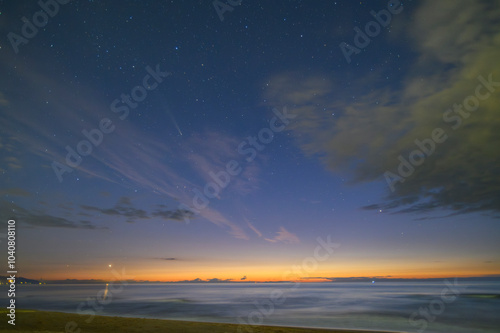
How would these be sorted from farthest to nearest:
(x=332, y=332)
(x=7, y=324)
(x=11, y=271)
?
(x=332, y=332) < (x=7, y=324) < (x=11, y=271)

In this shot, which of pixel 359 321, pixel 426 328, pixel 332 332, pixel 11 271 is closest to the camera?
pixel 11 271

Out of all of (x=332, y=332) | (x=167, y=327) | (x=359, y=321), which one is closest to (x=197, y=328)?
(x=167, y=327)

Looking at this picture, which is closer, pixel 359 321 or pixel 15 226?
pixel 15 226

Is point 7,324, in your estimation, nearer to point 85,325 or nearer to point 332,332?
point 85,325

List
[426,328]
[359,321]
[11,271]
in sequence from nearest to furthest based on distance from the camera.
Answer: [11,271]
[426,328]
[359,321]

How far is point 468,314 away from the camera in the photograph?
27016 mm

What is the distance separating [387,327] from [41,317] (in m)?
22.2

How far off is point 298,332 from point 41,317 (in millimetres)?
14790

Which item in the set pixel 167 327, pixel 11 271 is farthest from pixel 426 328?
pixel 11 271

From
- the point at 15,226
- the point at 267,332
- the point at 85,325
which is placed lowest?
the point at 267,332

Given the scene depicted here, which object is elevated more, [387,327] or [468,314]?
[387,327]

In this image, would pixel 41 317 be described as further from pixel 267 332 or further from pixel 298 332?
pixel 298 332

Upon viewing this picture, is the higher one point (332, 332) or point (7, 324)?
point (7, 324)

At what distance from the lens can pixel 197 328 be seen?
15.0 metres
